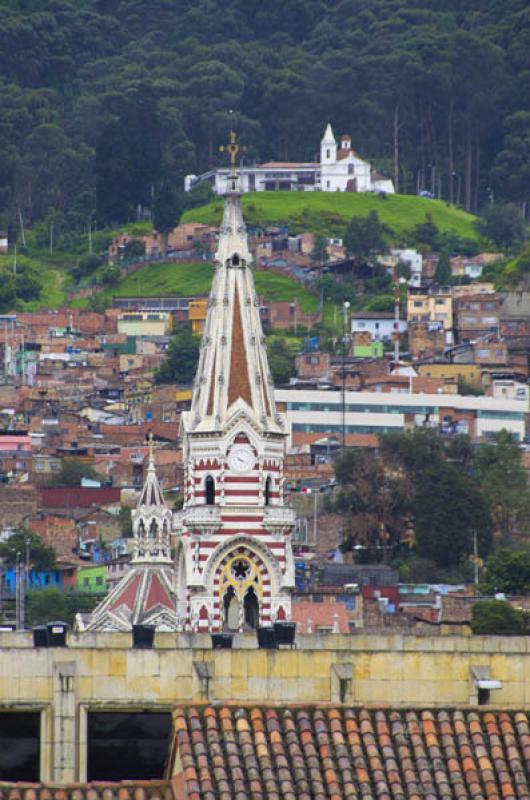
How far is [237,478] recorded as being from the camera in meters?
79.2

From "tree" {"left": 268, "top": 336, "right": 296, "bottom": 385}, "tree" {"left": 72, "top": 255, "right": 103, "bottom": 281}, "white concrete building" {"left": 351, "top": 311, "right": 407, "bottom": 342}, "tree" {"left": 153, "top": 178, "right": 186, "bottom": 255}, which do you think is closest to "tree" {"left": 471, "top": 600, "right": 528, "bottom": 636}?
"tree" {"left": 268, "top": 336, "right": 296, "bottom": 385}

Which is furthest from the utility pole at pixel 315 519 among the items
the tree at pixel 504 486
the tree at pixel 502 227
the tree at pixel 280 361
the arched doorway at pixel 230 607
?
the tree at pixel 502 227

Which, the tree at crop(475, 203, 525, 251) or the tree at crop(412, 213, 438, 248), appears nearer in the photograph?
the tree at crop(412, 213, 438, 248)

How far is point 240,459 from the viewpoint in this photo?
79000 millimetres

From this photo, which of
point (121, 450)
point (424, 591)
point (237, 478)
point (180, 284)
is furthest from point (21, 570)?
point (180, 284)

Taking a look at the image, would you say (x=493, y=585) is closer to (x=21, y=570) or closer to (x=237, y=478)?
(x=21, y=570)

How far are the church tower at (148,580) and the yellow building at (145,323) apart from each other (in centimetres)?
8871

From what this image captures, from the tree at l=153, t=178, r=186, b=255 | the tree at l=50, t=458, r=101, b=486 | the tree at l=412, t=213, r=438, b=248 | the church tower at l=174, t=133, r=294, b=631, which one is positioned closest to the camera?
the church tower at l=174, t=133, r=294, b=631

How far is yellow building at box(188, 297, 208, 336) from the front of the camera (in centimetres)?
16831

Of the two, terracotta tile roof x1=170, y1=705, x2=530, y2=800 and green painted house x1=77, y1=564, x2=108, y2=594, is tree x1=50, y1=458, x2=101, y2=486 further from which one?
terracotta tile roof x1=170, y1=705, x2=530, y2=800

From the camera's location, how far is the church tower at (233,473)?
76625 millimetres

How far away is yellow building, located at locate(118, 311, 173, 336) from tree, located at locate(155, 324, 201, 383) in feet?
26.9

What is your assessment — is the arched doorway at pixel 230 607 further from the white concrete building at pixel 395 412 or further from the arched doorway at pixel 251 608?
the white concrete building at pixel 395 412

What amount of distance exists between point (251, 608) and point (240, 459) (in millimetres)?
3861
